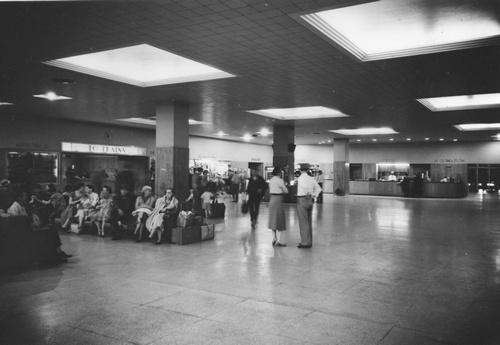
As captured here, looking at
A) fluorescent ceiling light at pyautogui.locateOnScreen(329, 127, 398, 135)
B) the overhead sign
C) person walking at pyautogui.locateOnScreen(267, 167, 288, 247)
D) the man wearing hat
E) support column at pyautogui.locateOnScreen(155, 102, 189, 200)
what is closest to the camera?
the man wearing hat

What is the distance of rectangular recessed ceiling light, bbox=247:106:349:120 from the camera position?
17.1 metres

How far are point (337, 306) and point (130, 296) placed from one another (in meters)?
2.50

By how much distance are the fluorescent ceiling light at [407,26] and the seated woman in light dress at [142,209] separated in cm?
536

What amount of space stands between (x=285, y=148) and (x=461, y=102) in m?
8.27

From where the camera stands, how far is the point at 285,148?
20.4 meters

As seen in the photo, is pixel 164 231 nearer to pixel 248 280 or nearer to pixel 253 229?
pixel 253 229

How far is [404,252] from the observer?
311 inches

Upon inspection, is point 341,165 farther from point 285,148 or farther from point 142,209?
point 142,209

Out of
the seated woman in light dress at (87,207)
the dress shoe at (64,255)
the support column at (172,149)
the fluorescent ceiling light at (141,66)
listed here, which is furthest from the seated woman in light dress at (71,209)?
the dress shoe at (64,255)

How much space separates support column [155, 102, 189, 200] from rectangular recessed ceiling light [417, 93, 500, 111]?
26.8ft

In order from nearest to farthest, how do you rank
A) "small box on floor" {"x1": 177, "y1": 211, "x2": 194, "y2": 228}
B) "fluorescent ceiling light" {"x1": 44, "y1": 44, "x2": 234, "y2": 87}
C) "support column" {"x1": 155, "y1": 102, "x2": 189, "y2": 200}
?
"small box on floor" {"x1": 177, "y1": 211, "x2": 194, "y2": 228} < "fluorescent ceiling light" {"x1": 44, "y1": 44, "x2": 234, "y2": 87} < "support column" {"x1": 155, "y1": 102, "x2": 189, "y2": 200}

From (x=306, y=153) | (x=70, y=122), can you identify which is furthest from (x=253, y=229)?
(x=306, y=153)

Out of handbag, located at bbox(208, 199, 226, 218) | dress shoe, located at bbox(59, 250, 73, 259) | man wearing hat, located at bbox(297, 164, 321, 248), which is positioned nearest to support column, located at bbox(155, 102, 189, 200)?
→ handbag, located at bbox(208, 199, 226, 218)

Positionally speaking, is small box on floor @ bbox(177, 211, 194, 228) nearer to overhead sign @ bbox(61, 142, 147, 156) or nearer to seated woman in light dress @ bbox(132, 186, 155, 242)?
seated woman in light dress @ bbox(132, 186, 155, 242)
